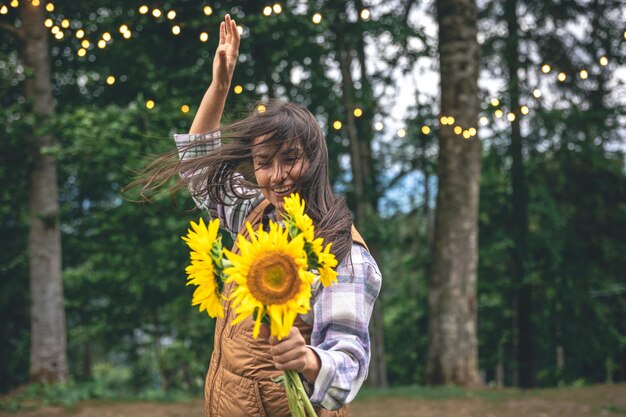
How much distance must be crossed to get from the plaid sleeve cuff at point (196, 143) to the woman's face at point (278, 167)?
0.36m

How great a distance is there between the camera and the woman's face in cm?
185

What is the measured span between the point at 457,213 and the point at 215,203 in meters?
7.62

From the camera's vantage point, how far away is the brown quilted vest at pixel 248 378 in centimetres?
181

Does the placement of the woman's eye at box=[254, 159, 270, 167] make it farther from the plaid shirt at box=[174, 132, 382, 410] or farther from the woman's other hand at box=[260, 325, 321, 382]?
the woman's other hand at box=[260, 325, 321, 382]

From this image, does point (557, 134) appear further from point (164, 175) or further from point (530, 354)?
point (164, 175)

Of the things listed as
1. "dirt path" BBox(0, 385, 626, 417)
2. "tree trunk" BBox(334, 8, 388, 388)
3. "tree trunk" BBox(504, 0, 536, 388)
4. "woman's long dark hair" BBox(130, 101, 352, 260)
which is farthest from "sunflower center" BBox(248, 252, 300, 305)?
"tree trunk" BBox(504, 0, 536, 388)

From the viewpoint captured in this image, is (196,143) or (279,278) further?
(196,143)

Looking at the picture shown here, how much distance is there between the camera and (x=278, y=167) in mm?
1858

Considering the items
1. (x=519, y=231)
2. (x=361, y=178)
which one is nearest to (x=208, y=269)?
(x=361, y=178)

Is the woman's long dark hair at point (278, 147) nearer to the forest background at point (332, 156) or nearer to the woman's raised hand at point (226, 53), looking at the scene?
the woman's raised hand at point (226, 53)

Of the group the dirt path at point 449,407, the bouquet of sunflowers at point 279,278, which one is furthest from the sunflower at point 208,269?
the dirt path at point 449,407

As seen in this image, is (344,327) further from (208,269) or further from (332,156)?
(332,156)

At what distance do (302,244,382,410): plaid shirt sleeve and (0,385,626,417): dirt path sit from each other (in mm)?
6024

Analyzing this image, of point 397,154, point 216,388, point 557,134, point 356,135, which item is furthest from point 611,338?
point 216,388
